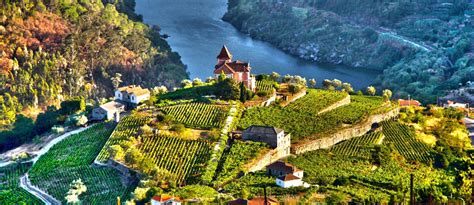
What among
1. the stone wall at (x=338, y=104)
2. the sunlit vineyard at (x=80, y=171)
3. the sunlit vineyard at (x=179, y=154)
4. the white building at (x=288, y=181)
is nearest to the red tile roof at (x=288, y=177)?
the white building at (x=288, y=181)

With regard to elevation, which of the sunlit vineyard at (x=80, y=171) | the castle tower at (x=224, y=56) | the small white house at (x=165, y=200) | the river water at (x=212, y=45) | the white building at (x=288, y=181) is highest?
the castle tower at (x=224, y=56)

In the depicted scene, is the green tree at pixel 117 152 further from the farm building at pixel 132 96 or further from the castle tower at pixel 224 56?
the castle tower at pixel 224 56

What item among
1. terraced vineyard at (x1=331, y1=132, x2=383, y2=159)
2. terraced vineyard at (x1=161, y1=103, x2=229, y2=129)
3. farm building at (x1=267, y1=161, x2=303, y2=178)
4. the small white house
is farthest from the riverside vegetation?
the small white house

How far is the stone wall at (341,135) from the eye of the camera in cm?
5262

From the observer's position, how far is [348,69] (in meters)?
100

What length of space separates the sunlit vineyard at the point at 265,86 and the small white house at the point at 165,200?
1940 centimetres

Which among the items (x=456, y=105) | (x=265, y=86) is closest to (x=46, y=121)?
(x=265, y=86)

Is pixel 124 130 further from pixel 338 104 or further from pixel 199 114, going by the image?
pixel 338 104

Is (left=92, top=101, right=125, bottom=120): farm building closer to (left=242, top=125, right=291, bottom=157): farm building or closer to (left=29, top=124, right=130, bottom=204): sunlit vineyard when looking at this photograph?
(left=29, top=124, right=130, bottom=204): sunlit vineyard

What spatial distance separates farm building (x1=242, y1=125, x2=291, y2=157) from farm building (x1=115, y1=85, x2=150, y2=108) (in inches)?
412

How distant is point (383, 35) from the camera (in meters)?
108

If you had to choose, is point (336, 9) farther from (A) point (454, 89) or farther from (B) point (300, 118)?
(B) point (300, 118)

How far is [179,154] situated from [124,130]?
597cm

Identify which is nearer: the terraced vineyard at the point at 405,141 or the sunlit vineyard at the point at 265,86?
the terraced vineyard at the point at 405,141
